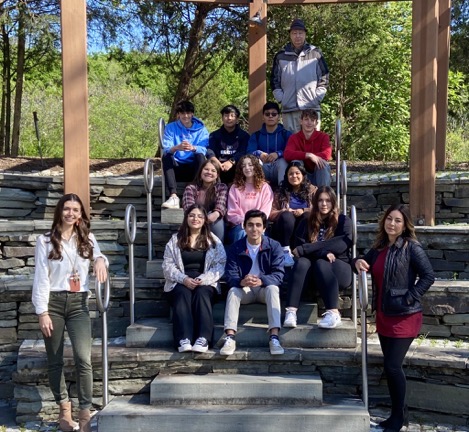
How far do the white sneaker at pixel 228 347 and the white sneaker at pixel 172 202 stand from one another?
1.91 meters

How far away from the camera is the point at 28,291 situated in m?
6.55

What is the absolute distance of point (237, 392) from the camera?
18.8 ft

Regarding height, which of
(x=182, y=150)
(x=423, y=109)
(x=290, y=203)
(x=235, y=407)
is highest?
(x=423, y=109)

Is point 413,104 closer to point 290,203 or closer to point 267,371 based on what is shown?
point 290,203

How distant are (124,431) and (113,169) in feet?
15.6

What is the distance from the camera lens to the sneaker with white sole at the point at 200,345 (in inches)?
233

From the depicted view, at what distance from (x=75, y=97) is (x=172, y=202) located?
48.9 inches

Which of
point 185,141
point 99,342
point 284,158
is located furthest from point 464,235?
point 99,342

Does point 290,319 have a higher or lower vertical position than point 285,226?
lower

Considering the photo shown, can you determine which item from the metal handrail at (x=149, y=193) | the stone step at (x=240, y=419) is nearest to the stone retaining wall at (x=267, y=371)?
the stone step at (x=240, y=419)

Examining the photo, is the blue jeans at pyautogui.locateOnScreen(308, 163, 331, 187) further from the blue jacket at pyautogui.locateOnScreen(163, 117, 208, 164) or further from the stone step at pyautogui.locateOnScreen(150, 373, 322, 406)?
the stone step at pyautogui.locateOnScreen(150, 373, 322, 406)

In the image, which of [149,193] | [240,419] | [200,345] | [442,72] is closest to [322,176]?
[149,193]

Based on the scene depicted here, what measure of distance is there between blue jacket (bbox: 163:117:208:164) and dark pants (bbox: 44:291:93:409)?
7.77 ft

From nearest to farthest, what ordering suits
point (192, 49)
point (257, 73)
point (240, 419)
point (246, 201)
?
1. point (240, 419)
2. point (246, 201)
3. point (257, 73)
4. point (192, 49)
